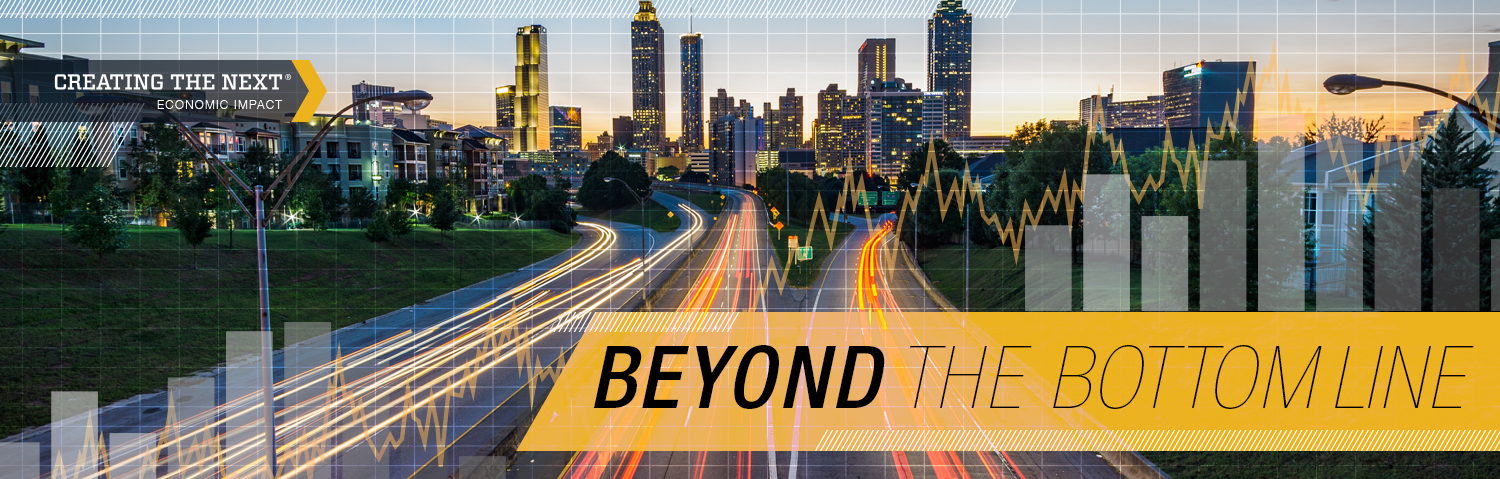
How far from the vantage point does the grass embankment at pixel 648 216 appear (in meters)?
22.5

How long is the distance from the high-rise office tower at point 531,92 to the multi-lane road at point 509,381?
339cm

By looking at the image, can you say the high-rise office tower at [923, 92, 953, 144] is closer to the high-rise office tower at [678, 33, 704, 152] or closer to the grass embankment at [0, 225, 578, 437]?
the high-rise office tower at [678, 33, 704, 152]

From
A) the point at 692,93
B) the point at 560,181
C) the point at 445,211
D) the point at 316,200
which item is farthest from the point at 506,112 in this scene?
the point at 316,200

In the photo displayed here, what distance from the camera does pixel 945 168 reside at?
28.9 metres

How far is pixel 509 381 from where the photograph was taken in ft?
67.9

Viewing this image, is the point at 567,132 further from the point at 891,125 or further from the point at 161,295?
the point at 161,295

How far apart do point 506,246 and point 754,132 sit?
9813mm

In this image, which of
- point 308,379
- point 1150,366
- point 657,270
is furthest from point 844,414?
point 308,379

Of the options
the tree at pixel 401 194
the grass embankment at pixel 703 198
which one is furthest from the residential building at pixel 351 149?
the grass embankment at pixel 703 198

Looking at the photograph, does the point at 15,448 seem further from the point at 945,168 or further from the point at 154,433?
the point at 945,168

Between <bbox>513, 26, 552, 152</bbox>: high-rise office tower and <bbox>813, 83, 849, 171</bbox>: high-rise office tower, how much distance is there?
884 cm

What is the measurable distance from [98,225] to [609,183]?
67.5ft

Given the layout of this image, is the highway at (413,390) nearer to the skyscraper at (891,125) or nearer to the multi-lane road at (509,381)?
the multi-lane road at (509,381)

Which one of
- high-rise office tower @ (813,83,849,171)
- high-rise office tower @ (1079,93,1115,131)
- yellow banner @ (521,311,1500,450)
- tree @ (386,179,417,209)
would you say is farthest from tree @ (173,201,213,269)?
high-rise office tower @ (1079,93,1115,131)
